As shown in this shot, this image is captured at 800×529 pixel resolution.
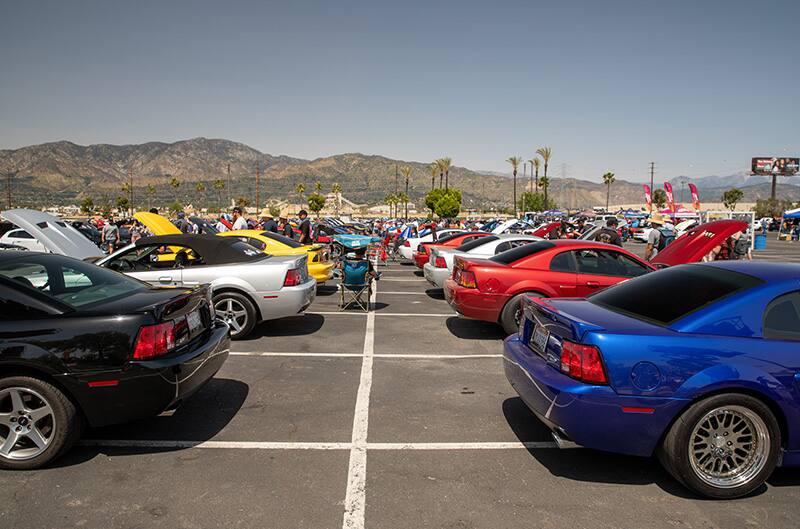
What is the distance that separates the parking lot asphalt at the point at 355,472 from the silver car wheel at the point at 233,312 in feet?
5.22

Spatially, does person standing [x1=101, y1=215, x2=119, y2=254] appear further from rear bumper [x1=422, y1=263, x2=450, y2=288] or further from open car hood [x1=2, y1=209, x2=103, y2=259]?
rear bumper [x1=422, y1=263, x2=450, y2=288]

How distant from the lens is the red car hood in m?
8.58

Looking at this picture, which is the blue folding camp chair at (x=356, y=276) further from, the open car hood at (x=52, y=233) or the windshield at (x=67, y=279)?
the windshield at (x=67, y=279)

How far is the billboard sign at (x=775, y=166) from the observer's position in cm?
9204

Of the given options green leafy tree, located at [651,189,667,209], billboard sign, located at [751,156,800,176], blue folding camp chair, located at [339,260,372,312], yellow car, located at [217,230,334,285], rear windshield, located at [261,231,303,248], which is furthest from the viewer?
green leafy tree, located at [651,189,667,209]

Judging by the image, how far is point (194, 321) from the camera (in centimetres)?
446

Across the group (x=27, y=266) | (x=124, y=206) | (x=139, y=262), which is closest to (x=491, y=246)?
(x=139, y=262)

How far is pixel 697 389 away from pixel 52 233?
9914 mm

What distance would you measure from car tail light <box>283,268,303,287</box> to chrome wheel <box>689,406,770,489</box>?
5.42 metres

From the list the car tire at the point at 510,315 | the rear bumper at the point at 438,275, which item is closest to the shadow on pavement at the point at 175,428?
the car tire at the point at 510,315

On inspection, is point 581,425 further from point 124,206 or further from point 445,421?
point 124,206

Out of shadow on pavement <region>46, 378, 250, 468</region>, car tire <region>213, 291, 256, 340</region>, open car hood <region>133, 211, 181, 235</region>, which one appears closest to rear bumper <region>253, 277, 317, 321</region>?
car tire <region>213, 291, 256, 340</region>

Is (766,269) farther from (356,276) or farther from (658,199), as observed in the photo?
(658,199)

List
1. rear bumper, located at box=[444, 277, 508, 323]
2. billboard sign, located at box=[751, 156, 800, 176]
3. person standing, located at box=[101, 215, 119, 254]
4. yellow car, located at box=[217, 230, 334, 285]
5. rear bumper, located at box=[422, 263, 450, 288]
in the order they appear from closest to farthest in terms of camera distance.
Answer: rear bumper, located at box=[444, 277, 508, 323] < yellow car, located at box=[217, 230, 334, 285] < rear bumper, located at box=[422, 263, 450, 288] < person standing, located at box=[101, 215, 119, 254] < billboard sign, located at box=[751, 156, 800, 176]
